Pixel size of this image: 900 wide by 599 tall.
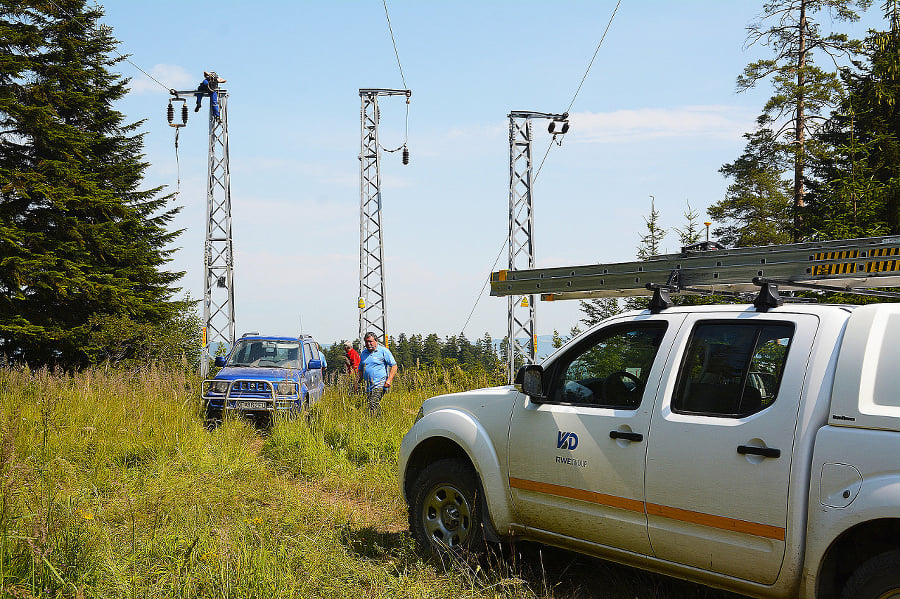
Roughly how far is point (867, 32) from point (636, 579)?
2684 centimetres

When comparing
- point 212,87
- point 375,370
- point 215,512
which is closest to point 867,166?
point 375,370

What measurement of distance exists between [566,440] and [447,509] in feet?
4.45

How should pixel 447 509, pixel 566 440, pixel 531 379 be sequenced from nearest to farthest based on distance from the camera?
1. pixel 566 440
2. pixel 531 379
3. pixel 447 509

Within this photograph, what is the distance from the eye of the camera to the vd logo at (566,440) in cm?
464

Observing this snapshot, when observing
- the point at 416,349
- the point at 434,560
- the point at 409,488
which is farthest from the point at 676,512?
the point at 416,349

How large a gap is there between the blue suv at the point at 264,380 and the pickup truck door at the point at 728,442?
813cm

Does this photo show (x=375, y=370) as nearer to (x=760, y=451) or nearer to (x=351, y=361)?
(x=351, y=361)

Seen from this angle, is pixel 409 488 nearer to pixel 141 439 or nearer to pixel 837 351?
pixel 837 351

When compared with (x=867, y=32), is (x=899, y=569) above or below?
below

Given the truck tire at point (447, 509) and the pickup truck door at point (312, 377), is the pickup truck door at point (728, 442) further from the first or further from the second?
the pickup truck door at point (312, 377)

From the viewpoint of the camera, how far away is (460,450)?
223 inches

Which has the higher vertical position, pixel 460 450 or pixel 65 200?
pixel 65 200

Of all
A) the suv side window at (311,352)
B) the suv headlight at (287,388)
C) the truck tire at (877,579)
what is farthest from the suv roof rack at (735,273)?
the suv side window at (311,352)

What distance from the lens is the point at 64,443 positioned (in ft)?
29.1
